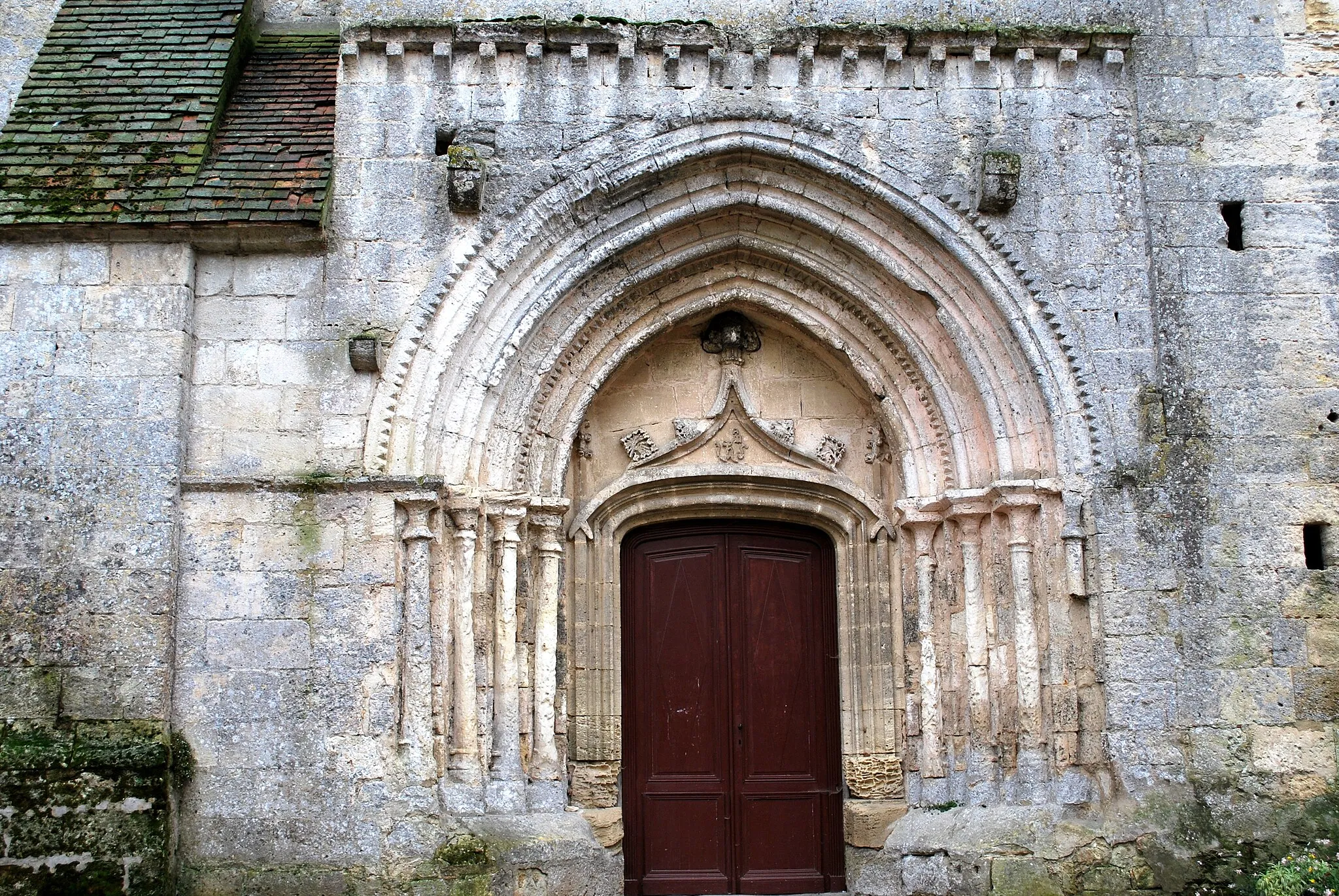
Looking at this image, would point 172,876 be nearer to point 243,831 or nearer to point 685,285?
point 243,831

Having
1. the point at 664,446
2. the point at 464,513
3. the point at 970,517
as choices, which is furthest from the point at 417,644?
the point at 970,517

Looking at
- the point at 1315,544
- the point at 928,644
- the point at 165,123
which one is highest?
the point at 165,123

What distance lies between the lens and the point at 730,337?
7457mm

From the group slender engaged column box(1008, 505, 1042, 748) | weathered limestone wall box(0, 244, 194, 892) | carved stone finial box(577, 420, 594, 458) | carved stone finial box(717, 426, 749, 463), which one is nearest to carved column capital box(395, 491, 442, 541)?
weathered limestone wall box(0, 244, 194, 892)

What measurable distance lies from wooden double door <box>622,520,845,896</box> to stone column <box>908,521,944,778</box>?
0.58 meters

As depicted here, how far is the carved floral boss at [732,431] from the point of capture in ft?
24.2

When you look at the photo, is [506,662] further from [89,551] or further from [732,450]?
[89,551]

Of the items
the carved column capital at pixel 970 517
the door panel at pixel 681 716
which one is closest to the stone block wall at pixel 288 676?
the door panel at pixel 681 716

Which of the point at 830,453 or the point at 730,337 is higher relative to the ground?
the point at 730,337

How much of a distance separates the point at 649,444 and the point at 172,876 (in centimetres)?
331

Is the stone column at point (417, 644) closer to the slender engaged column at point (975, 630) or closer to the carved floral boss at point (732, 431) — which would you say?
the carved floral boss at point (732, 431)

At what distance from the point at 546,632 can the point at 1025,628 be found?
2508mm

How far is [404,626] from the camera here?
247 inches

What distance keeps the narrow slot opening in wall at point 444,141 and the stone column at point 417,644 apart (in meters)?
1.87
